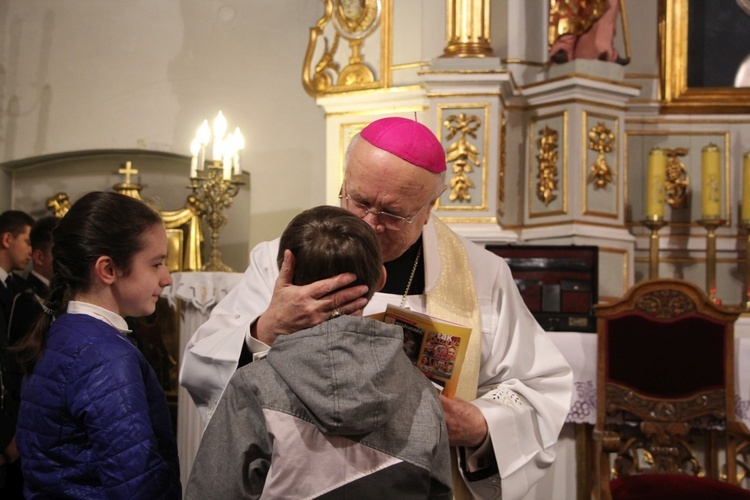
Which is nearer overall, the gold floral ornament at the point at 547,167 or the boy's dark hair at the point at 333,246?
the boy's dark hair at the point at 333,246

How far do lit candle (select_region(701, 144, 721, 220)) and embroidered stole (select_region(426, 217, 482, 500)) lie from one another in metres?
3.46

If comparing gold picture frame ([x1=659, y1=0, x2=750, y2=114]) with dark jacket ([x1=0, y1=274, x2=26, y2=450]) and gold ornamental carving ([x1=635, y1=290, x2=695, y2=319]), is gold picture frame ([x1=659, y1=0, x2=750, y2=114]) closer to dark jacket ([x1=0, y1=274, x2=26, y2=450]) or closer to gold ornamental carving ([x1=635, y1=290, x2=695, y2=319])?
gold ornamental carving ([x1=635, y1=290, x2=695, y2=319])

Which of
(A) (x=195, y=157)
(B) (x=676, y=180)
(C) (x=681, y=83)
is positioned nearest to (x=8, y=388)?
(A) (x=195, y=157)

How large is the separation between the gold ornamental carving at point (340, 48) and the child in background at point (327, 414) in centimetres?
470

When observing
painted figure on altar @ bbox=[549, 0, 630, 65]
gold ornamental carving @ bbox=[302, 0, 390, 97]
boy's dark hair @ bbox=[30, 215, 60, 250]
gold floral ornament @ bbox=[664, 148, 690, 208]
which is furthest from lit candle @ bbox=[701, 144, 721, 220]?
boy's dark hair @ bbox=[30, 215, 60, 250]

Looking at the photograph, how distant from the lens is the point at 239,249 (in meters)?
7.75

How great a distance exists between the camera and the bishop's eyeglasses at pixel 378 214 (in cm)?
265

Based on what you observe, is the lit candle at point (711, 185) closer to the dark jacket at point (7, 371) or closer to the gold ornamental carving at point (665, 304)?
the gold ornamental carving at point (665, 304)

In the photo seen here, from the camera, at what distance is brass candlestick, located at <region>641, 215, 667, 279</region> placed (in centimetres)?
588

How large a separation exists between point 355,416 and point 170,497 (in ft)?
2.59

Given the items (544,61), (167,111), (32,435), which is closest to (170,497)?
(32,435)

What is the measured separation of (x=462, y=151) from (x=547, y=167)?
0.65 metres

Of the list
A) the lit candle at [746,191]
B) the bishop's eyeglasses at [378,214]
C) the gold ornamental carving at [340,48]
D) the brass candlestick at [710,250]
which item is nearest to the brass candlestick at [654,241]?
the brass candlestick at [710,250]

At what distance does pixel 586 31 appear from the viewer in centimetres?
613
